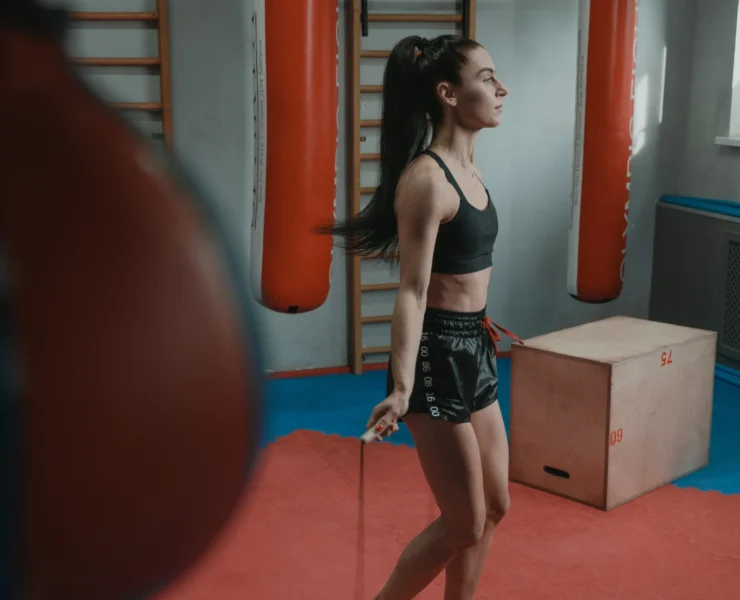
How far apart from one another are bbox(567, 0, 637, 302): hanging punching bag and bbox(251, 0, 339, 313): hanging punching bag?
132cm

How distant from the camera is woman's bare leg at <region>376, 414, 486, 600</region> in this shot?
79.6 inches

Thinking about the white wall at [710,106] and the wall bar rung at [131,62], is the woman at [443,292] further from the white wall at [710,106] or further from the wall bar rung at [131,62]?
the white wall at [710,106]

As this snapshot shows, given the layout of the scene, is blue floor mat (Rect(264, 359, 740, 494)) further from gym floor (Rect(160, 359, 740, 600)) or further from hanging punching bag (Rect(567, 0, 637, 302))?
hanging punching bag (Rect(567, 0, 637, 302))

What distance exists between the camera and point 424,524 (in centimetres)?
322

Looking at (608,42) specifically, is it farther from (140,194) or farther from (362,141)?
(140,194)

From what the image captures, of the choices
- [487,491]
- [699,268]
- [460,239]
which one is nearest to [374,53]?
[699,268]

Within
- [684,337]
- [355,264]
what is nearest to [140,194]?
[684,337]

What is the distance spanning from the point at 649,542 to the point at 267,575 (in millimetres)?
1327

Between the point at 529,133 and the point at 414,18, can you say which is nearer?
the point at 414,18

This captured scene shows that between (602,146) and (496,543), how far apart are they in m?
1.80

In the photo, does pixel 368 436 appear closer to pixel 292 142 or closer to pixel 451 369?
pixel 451 369

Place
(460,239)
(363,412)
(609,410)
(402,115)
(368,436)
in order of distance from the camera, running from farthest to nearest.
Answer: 1. (363,412)
2. (609,410)
3. (402,115)
4. (460,239)
5. (368,436)

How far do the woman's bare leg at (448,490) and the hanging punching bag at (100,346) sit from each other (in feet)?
5.32

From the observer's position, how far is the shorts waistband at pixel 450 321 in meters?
2.12
